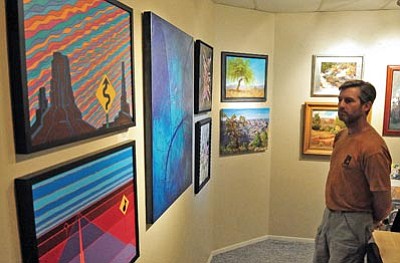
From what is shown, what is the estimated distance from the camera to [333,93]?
3.64 meters

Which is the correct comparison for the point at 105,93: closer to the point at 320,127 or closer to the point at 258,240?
the point at 320,127

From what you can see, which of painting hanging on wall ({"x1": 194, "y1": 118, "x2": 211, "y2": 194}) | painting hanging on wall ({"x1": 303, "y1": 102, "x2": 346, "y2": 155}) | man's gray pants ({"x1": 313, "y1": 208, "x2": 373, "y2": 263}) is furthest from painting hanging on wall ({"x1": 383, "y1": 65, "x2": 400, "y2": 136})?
painting hanging on wall ({"x1": 194, "y1": 118, "x2": 211, "y2": 194})

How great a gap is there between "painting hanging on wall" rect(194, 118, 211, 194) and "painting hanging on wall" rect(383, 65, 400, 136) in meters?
1.91

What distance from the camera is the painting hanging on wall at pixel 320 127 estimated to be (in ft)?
12.0

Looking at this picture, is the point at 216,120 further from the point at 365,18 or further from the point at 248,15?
the point at 365,18

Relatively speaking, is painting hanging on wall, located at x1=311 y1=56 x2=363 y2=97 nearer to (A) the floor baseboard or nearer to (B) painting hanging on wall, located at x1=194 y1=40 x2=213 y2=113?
(B) painting hanging on wall, located at x1=194 y1=40 x2=213 y2=113

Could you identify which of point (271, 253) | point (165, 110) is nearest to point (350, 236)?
point (165, 110)

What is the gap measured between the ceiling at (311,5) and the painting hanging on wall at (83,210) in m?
2.30

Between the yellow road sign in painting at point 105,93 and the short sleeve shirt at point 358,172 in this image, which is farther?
the short sleeve shirt at point 358,172

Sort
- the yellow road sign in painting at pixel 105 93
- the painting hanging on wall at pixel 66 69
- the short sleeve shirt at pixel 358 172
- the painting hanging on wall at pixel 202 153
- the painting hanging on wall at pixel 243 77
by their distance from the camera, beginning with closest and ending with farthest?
the painting hanging on wall at pixel 66 69 → the yellow road sign in painting at pixel 105 93 → the short sleeve shirt at pixel 358 172 → the painting hanging on wall at pixel 202 153 → the painting hanging on wall at pixel 243 77

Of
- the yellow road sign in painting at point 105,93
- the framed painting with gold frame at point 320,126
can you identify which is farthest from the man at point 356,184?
the yellow road sign in painting at point 105,93

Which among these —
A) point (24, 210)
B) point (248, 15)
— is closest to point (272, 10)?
point (248, 15)

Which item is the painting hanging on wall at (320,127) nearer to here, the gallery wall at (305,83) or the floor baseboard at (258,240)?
the gallery wall at (305,83)

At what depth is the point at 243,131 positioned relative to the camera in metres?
3.55
